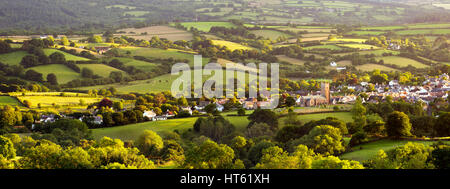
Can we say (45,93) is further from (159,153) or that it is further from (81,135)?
(159,153)

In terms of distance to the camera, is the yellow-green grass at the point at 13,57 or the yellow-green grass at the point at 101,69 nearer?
the yellow-green grass at the point at 13,57

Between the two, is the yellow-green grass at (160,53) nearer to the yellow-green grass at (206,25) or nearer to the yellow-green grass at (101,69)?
the yellow-green grass at (101,69)

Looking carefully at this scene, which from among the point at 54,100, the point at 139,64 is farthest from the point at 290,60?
the point at 54,100

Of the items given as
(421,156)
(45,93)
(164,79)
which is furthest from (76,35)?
(421,156)

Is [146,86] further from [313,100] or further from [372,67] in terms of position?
[372,67]

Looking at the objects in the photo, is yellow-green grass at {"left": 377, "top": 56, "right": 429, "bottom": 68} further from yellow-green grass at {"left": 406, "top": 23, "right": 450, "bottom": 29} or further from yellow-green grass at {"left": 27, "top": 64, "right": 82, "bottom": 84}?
yellow-green grass at {"left": 27, "top": 64, "right": 82, "bottom": 84}

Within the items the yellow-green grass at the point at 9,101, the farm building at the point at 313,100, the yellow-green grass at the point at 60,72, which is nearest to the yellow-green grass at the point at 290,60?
the farm building at the point at 313,100

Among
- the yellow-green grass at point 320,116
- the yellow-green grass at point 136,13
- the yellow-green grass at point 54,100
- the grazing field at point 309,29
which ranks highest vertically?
the yellow-green grass at point 136,13
